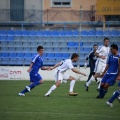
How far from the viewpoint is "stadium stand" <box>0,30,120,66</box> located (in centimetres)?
3322

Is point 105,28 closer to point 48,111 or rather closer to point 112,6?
point 112,6

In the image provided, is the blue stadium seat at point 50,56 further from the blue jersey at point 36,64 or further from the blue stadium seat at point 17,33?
the blue jersey at point 36,64

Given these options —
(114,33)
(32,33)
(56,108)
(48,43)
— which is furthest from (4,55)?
(56,108)

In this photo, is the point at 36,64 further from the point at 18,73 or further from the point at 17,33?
the point at 17,33

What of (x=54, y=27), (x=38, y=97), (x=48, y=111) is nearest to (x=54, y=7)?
(x=54, y=27)

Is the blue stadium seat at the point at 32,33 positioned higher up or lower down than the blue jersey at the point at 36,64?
higher up

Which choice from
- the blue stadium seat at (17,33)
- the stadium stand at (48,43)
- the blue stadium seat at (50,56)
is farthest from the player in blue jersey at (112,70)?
the blue stadium seat at (17,33)

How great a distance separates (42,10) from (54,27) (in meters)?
2.00

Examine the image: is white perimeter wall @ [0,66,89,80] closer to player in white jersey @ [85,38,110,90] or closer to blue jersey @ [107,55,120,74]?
player in white jersey @ [85,38,110,90]

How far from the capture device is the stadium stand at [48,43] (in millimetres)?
33219

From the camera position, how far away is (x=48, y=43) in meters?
33.9

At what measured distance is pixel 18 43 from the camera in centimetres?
3434

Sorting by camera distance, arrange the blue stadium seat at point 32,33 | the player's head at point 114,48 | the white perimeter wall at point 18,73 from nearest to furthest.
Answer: the player's head at point 114,48, the white perimeter wall at point 18,73, the blue stadium seat at point 32,33

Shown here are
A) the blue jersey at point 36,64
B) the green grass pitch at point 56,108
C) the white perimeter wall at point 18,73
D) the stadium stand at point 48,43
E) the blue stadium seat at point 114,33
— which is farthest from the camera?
the blue stadium seat at point 114,33
